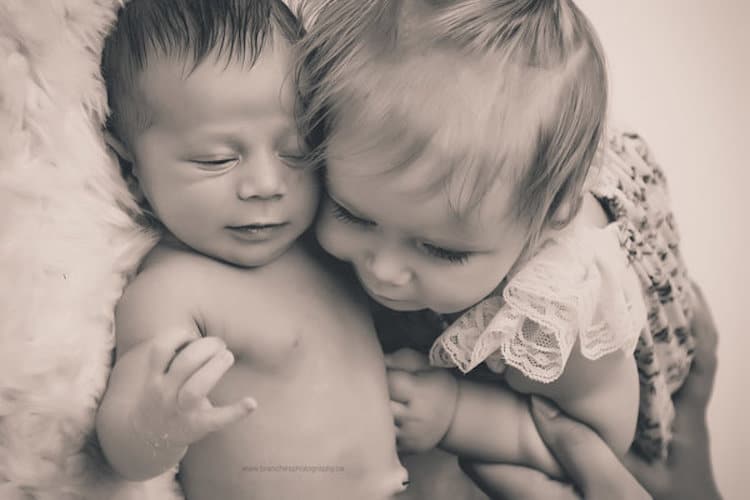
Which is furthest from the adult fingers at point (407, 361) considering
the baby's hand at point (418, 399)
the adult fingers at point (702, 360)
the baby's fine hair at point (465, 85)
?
the adult fingers at point (702, 360)

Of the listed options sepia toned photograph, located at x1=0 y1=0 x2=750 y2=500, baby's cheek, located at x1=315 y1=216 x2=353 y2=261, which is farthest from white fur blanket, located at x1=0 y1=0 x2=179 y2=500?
baby's cheek, located at x1=315 y1=216 x2=353 y2=261

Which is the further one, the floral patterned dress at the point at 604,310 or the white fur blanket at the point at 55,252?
the floral patterned dress at the point at 604,310

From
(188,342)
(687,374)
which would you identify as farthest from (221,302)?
(687,374)

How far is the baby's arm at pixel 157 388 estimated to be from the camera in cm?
48

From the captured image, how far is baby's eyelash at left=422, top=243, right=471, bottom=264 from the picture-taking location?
600mm

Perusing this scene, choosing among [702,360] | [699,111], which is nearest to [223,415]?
[702,360]

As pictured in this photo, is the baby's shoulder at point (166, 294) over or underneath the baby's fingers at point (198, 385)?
underneath

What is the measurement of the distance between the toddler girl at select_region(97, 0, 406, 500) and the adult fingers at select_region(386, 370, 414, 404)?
0.06 meters

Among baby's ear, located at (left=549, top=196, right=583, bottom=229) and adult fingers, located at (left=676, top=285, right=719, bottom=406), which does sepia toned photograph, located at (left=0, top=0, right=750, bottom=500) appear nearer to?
baby's ear, located at (left=549, top=196, right=583, bottom=229)

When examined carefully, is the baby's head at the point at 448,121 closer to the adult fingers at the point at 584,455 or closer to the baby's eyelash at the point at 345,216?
the baby's eyelash at the point at 345,216

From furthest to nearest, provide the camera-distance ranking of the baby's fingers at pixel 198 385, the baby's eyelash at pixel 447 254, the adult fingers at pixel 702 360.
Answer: the adult fingers at pixel 702 360, the baby's eyelash at pixel 447 254, the baby's fingers at pixel 198 385

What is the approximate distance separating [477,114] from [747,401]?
590 mm

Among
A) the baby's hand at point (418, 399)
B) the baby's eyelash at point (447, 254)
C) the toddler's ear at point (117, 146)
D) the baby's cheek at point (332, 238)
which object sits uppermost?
the toddler's ear at point (117, 146)

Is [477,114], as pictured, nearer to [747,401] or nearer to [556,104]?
[556,104]
